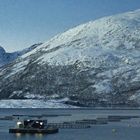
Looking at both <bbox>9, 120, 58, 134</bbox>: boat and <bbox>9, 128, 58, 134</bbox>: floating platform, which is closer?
<bbox>9, 128, 58, 134</bbox>: floating platform

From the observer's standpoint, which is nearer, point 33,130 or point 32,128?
point 33,130

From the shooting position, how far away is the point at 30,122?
185375mm

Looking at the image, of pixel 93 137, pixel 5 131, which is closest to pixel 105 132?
pixel 93 137

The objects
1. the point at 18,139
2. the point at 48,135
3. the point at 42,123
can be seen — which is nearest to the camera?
the point at 18,139

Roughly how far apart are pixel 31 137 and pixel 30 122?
18.3 metres

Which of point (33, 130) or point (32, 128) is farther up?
point (32, 128)

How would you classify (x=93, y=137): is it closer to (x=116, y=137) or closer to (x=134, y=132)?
(x=116, y=137)

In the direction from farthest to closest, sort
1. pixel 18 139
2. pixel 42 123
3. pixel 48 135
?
1. pixel 42 123
2. pixel 48 135
3. pixel 18 139

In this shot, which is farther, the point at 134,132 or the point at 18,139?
the point at 134,132

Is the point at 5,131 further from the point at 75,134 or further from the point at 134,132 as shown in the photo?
the point at 134,132

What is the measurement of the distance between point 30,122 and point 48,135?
48.7 ft

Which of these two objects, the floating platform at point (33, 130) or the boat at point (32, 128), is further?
the boat at point (32, 128)

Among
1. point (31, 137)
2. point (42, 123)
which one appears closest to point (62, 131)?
point (42, 123)

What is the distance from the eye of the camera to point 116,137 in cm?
16438
